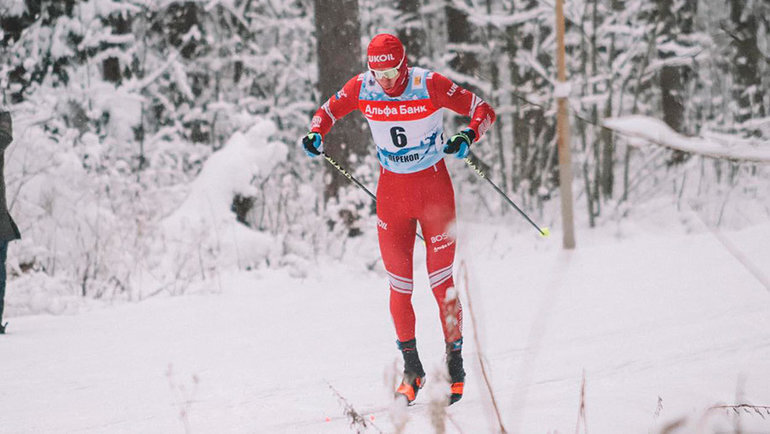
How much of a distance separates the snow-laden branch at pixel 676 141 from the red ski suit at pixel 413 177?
8.85ft

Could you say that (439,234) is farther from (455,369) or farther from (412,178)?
(455,369)

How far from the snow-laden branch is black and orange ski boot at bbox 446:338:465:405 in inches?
107

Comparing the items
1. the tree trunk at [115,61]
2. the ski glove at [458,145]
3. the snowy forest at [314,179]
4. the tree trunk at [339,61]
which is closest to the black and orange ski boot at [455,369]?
the snowy forest at [314,179]

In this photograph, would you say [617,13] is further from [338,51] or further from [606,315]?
[606,315]

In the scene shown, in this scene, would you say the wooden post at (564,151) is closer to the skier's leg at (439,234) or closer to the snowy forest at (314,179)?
the snowy forest at (314,179)

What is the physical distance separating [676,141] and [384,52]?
2.86 m

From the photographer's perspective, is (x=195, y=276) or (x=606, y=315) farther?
(x=195, y=276)

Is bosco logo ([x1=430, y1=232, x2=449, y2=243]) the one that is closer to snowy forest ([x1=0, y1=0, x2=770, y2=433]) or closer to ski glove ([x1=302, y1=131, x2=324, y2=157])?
snowy forest ([x1=0, y1=0, x2=770, y2=433])

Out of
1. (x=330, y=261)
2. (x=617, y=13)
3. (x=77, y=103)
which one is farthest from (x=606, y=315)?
(x=77, y=103)

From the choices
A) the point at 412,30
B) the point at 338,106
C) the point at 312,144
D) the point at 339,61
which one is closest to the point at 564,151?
the point at 339,61

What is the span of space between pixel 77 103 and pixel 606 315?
894cm

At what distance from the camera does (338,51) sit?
28.9 ft

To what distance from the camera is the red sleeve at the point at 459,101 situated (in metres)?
4.05

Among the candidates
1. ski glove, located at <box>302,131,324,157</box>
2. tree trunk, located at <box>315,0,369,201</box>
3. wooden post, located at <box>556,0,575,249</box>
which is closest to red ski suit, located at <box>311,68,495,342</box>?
ski glove, located at <box>302,131,324,157</box>
